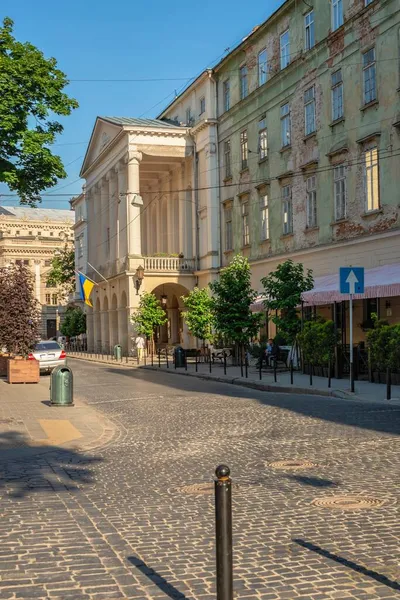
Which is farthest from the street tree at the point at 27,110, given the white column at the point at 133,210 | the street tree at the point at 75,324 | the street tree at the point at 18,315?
the street tree at the point at 75,324

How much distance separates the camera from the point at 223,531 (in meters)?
4.09

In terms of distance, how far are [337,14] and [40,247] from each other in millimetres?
93824

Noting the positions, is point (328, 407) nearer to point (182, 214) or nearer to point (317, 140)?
point (317, 140)

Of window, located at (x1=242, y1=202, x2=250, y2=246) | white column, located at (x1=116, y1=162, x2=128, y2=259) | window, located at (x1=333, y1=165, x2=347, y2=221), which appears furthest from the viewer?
white column, located at (x1=116, y1=162, x2=128, y2=259)

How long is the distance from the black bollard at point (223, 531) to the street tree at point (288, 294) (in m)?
24.8

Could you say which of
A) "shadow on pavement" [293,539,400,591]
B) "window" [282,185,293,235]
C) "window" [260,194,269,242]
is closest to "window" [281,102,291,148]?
"window" [282,185,293,235]

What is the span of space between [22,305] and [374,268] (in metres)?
12.3

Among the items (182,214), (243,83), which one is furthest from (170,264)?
(243,83)

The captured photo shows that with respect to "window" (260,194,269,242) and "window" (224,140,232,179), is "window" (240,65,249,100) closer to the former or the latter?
"window" (224,140,232,179)

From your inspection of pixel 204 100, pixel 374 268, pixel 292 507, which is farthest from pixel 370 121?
pixel 292 507

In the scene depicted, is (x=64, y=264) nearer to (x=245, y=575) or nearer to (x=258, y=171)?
(x=258, y=171)

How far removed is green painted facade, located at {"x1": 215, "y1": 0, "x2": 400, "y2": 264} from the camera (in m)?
→ 28.0

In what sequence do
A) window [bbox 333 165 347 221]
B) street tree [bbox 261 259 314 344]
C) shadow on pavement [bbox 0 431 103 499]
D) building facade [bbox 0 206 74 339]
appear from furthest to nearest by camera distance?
building facade [bbox 0 206 74 339] < window [bbox 333 165 347 221] < street tree [bbox 261 259 314 344] < shadow on pavement [bbox 0 431 103 499]

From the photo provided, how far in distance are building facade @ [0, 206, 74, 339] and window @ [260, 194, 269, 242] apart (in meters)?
70.5
